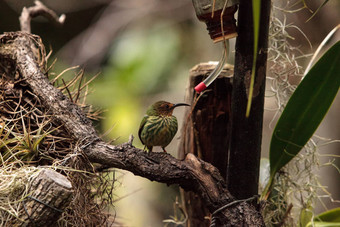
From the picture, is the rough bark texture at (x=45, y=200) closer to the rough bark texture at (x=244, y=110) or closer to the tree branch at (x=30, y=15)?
the rough bark texture at (x=244, y=110)

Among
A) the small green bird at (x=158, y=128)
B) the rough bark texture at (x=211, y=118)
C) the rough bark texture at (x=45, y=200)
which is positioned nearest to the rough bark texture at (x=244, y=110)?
the rough bark texture at (x=211, y=118)

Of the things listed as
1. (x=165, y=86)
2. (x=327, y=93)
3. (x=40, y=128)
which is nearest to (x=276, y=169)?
(x=327, y=93)

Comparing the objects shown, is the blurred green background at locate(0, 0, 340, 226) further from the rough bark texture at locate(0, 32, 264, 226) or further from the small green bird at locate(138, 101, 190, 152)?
the rough bark texture at locate(0, 32, 264, 226)

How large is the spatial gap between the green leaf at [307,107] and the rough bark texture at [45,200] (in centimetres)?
96

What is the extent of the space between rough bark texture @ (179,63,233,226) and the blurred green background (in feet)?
6.25

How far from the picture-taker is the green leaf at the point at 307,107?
6.24 feet

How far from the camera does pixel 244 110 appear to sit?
1926 millimetres

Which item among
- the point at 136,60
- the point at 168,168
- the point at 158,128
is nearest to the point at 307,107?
the point at 168,168

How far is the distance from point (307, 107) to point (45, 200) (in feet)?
3.76

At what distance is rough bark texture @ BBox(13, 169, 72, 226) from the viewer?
1.56 metres

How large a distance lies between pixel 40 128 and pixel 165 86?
9.73 ft

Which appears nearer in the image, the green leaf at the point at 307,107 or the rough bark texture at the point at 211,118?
the green leaf at the point at 307,107

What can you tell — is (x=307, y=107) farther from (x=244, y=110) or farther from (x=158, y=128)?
(x=158, y=128)

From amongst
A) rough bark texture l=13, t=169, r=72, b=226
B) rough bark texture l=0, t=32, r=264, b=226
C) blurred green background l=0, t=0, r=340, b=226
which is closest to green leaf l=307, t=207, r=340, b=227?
rough bark texture l=0, t=32, r=264, b=226
